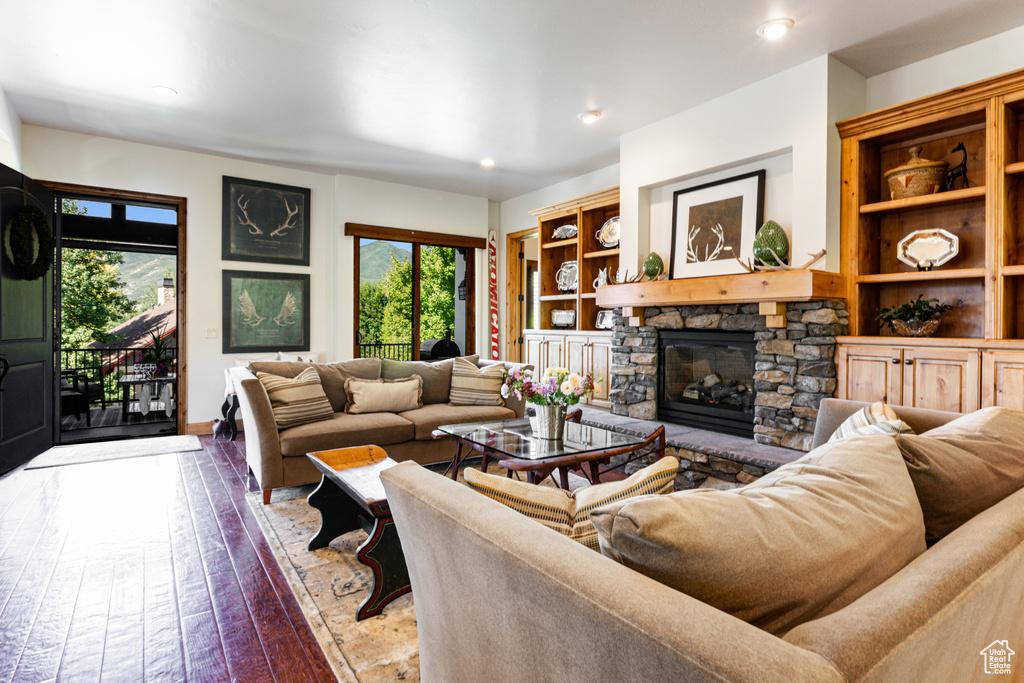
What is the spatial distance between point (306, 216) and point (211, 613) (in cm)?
482

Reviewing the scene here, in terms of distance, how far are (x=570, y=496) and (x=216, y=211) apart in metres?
5.65

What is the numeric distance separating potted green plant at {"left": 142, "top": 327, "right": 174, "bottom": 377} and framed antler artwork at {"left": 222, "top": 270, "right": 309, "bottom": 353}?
111 centimetres

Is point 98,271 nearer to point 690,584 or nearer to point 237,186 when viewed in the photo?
point 237,186

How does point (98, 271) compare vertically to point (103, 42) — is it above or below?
below

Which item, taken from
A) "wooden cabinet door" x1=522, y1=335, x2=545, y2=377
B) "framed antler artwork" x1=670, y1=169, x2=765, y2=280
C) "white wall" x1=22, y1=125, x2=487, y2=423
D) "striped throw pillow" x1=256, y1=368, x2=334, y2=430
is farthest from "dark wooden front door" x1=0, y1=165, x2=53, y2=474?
"framed antler artwork" x1=670, y1=169, x2=765, y2=280

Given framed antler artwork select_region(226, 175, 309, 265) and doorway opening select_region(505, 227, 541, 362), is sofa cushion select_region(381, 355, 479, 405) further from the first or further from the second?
Answer: doorway opening select_region(505, 227, 541, 362)

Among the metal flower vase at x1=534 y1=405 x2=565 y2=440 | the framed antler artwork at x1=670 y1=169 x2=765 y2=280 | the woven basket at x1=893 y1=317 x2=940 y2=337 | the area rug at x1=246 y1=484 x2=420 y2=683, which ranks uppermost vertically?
the framed antler artwork at x1=670 y1=169 x2=765 y2=280

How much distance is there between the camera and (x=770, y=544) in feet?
2.53

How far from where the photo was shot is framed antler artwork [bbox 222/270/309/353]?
558 cm

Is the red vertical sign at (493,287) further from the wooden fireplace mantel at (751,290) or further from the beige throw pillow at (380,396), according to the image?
the beige throw pillow at (380,396)

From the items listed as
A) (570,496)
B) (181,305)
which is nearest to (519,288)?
(181,305)

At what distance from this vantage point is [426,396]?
4.47 metres

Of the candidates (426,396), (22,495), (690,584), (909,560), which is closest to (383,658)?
(690,584)

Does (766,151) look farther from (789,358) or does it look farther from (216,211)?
(216,211)
